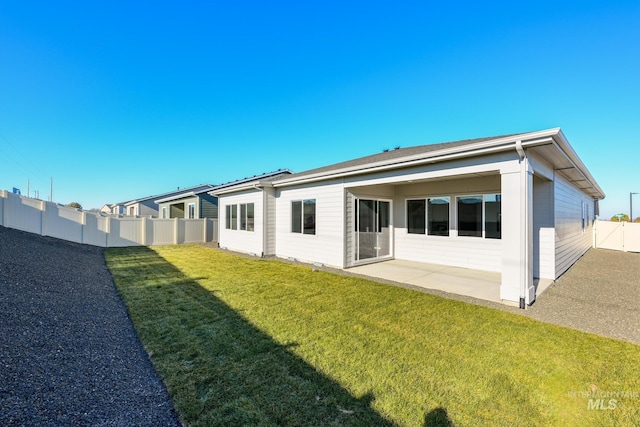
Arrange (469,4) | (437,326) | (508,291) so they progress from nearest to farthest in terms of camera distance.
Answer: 1. (437,326)
2. (508,291)
3. (469,4)

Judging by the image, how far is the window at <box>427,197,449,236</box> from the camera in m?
8.91

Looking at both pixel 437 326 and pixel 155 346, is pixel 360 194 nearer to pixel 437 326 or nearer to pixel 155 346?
pixel 437 326

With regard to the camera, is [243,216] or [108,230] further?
[108,230]

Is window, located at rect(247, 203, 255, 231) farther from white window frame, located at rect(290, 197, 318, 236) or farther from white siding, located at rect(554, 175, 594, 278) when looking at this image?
white siding, located at rect(554, 175, 594, 278)

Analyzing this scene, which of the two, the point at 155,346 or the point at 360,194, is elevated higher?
the point at 360,194

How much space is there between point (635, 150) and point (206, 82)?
23.4 meters

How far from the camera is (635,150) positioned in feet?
49.1

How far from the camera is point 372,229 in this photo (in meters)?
9.71

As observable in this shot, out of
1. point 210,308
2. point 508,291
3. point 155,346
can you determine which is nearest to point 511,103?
point 508,291

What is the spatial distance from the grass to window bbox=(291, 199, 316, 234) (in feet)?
15.0

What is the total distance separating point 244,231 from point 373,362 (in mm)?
10871

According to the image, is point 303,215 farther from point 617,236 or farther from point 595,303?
point 617,236

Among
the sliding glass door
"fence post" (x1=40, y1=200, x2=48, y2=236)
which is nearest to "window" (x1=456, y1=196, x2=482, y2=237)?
the sliding glass door

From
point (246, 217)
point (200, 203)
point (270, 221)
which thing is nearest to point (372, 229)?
point (270, 221)
